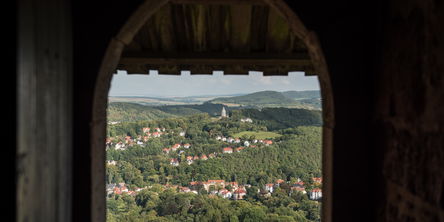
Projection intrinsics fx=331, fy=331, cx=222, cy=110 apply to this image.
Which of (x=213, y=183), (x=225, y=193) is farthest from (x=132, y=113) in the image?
(x=225, y=193)

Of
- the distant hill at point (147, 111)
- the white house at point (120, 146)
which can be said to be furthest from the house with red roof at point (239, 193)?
the white house at point (120, 146)
